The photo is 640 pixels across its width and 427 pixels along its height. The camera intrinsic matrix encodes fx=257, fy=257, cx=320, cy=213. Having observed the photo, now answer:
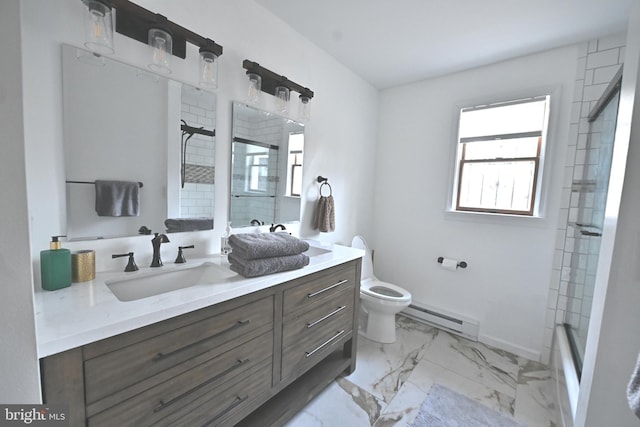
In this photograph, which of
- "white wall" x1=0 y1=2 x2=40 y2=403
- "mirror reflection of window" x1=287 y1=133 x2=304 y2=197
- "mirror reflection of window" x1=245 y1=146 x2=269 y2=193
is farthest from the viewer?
"mirror reflection of window" x1=287 y1=133 x2=304 y2=197

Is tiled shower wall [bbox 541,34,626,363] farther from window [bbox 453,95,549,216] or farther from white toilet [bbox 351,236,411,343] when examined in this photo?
white toilet [bbox 351,236,411,343]

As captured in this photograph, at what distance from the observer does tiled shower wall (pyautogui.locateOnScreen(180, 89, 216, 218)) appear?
4.68 ft

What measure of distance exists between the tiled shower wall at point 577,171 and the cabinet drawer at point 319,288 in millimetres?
1603

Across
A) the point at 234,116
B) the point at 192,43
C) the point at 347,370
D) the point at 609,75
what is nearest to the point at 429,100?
the point at 609,75

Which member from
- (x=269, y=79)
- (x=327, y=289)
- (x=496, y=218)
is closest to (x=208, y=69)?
(x=269, y=79)

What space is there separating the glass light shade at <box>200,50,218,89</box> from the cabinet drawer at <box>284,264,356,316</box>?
46.5 inches

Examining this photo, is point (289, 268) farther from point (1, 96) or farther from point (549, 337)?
point (549, 337)

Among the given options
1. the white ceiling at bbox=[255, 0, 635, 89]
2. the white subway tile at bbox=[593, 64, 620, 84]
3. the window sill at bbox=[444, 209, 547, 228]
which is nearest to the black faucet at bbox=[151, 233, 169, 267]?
the white ceiling at bbox=[255, 0, 635, 89]

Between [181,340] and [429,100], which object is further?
[429,100]

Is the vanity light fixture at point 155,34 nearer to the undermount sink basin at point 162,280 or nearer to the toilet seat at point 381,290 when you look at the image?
the undermount sink basin at point 162,280

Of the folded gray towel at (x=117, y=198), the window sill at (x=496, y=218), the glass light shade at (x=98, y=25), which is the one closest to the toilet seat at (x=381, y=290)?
the window sill at (x=496, y=218)

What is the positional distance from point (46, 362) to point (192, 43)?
4.74 feet

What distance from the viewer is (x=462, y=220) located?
2.47 m

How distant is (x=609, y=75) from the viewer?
5.99ft
